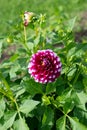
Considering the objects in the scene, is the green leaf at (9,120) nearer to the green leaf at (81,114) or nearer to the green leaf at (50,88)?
the green leaf at (50,88)

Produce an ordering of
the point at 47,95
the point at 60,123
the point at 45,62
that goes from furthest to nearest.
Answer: the point at 47,95 → the point at 60,123 → the point at 45,62

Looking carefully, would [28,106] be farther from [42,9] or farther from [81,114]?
[42,9]

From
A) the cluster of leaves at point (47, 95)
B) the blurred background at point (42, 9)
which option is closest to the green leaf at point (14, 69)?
the cluster of leaves at point (47, 95)

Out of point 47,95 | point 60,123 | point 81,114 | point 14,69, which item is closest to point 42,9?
point 14,69

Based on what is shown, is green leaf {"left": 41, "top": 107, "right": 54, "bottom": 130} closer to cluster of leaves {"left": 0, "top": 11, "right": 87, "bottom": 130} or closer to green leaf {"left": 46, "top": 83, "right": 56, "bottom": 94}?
cluster of leaves {"left": 0, "top": 11, "right": 87, "bottom": 130}

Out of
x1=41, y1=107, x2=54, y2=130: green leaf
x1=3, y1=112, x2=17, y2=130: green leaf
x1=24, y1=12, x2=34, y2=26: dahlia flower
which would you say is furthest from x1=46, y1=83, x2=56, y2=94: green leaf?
x1=24, y1=12, x2=34, y2=26: dahlia flower

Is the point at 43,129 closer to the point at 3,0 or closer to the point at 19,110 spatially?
the point at 19,110
